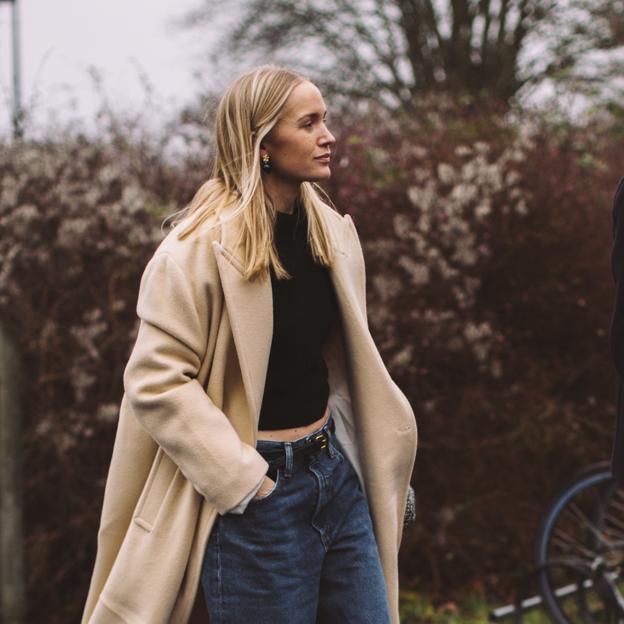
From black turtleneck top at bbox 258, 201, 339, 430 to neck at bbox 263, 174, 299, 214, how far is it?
0.03m

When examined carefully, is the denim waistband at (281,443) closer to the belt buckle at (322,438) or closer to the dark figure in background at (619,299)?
the belt buckle at (322,438)

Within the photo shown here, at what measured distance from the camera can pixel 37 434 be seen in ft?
14.7

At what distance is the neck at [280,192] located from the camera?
2473 mm

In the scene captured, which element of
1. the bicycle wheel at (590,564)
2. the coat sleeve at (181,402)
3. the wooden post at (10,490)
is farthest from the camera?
the wooden post at (10,490)

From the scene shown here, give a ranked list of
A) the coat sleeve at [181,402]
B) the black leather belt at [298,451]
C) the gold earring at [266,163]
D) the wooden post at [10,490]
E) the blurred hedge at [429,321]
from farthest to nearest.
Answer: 1. the blurred hedge at [429,321]
2. the wooden post at [10,490]
3. the gold earring at [266,163]
4. the black leather belt at [298,451]
5. the coat sleeve at [181,402]

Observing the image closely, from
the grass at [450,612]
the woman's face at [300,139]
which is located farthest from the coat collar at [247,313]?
the grass at [450,612]

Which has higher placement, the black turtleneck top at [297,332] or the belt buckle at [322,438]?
the black turtleneck top at [297,332]

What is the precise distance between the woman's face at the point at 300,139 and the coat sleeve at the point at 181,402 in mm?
410

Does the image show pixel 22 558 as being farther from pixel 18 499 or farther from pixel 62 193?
pixel 62 193

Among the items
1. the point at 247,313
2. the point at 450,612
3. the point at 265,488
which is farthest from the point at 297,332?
the point at 450,612

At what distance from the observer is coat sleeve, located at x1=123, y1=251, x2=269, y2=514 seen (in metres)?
2.19

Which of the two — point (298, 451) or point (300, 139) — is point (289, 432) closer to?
point (298, 451)

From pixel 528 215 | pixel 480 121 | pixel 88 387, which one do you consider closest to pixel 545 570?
pixel 528 215

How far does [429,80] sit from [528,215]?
996 cm
